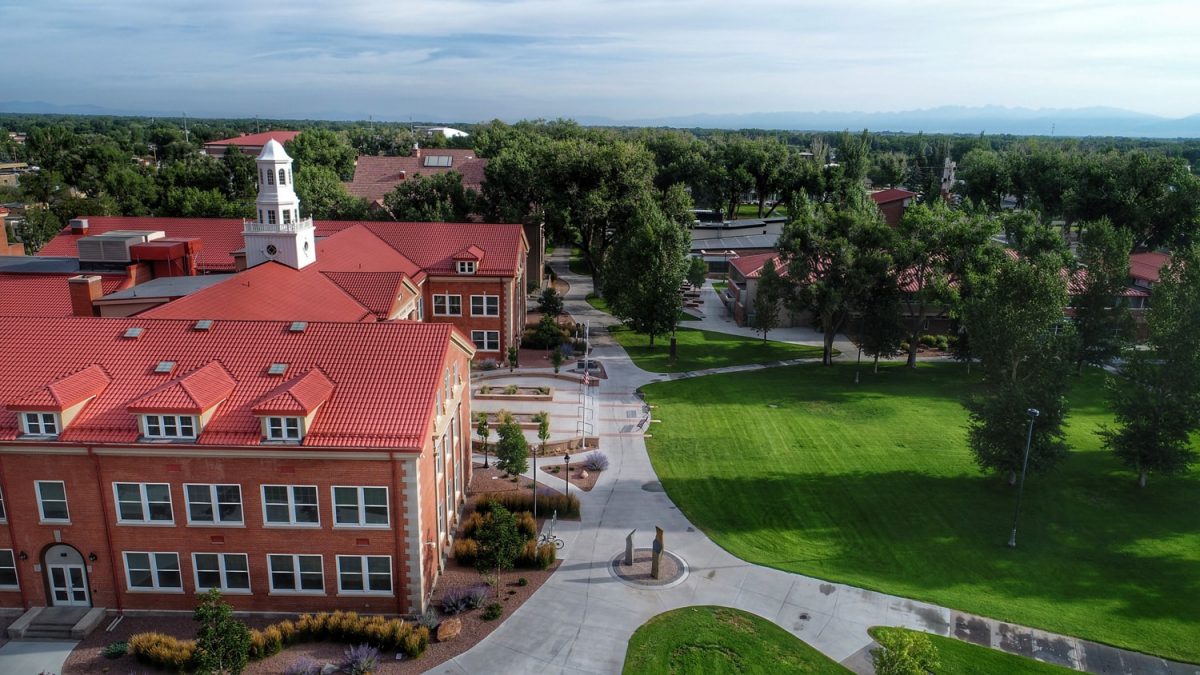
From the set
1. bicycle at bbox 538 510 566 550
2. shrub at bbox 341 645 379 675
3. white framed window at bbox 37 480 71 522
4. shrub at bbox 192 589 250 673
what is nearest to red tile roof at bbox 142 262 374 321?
white framed window at bbox 37 480 71 522

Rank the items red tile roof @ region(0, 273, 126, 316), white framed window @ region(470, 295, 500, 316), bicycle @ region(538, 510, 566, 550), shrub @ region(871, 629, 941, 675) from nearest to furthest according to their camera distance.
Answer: shrub @ region(871, 629, 941, 675), bicycle @ region(538, 510, 566, 550), red tile roof @ region(0, 273, 126, 316), white framed window @ region(470, 295, 500, 316)

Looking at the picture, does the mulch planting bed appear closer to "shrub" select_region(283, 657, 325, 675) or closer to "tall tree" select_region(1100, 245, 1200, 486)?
"shrub" select_region(283, 657, 325, 675)

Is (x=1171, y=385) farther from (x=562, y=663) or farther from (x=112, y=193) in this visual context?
(x=112, y=193)

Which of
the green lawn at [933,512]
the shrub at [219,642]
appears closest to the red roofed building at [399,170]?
the green lawn at [933,512]

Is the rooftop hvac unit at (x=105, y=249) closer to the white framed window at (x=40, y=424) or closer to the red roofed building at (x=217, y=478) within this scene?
the red roofed building at (x=217, y=478)

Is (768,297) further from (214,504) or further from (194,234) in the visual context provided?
(194,234)

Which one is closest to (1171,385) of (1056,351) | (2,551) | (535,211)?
(1056,351)
